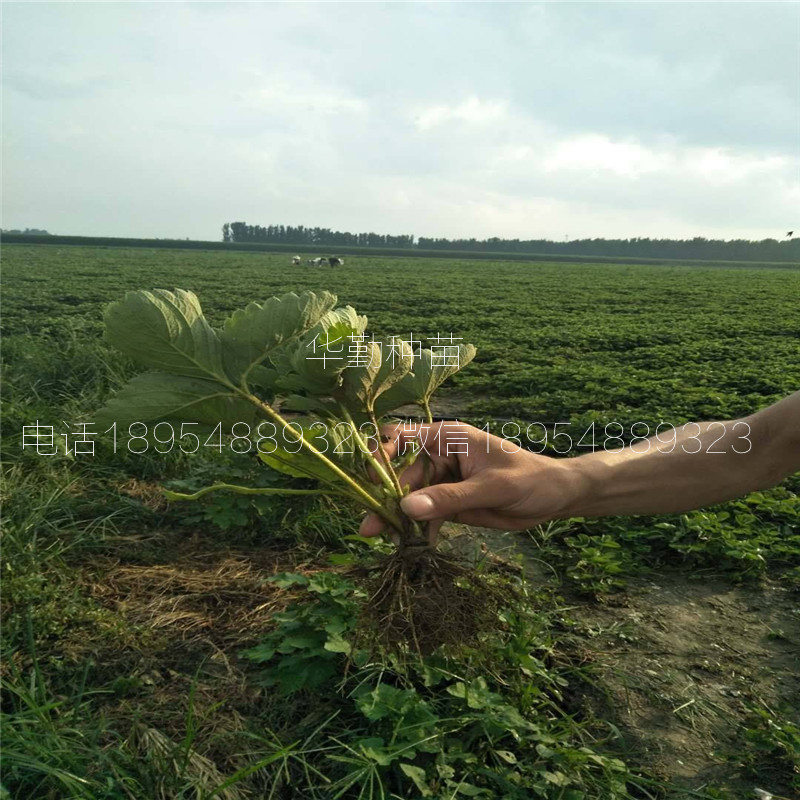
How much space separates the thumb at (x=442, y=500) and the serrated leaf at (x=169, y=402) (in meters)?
0.40

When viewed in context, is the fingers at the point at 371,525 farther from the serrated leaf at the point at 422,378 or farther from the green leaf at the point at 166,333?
the green leaf at the point at 166,333

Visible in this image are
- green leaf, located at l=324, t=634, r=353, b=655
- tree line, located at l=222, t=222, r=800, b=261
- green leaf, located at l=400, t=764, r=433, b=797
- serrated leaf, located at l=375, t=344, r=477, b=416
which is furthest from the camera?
tree line, located at l=222, t=222, r=800, b=261

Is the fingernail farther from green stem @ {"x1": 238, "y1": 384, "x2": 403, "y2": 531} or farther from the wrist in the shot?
the wrist

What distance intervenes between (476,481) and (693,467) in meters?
0.61

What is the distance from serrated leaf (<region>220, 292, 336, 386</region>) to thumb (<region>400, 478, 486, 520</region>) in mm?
430

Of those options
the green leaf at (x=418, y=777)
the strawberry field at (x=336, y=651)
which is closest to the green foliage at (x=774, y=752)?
the strawberry field at (x=336, y=651)

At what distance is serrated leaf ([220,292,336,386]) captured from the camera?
49.1 inches

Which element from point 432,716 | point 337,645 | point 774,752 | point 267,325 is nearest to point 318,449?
point 267,325

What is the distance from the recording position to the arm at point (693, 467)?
159 centimetres

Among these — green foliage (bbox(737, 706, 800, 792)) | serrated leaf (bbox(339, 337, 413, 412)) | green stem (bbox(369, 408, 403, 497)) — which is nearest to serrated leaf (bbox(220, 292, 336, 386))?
serrated leaf (bbox(339, 337, 413, 412))

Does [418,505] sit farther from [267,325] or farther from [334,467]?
[267,325]

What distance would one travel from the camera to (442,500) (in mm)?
1369

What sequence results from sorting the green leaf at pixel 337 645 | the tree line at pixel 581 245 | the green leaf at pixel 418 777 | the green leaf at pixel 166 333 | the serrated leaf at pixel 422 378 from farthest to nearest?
the tree line at pixel 581 245 < the green leaf at pixel 337 645 < the serrated leaf at pixel 422 378 < the green leaf at pixel 418 777 < the green leaf at pixel 166 333

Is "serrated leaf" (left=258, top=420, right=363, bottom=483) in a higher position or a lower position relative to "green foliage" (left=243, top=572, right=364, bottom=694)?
higher
